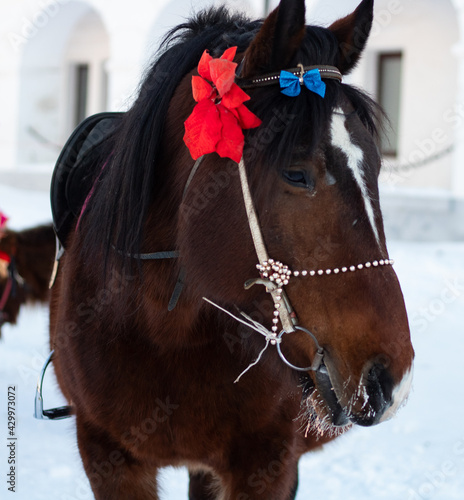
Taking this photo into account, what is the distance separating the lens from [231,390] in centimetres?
181

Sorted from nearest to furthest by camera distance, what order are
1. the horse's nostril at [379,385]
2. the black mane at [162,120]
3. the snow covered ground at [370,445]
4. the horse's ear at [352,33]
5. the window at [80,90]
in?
the horse's nostril at [379,385], the black mane at [162,120], the horse's ear at [352,33], the snow covered ground at [370,445], the window at [80,90]

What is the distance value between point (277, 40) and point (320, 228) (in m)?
0.44

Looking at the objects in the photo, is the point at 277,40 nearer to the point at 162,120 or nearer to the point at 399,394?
the point at 162,120

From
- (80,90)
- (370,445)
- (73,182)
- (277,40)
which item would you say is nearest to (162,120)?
(277,40)

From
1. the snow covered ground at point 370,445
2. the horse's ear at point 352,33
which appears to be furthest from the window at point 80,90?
the horse's ear at point 352,33

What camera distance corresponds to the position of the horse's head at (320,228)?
1.30m

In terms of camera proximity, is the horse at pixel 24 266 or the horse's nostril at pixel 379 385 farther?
the horse at pixel 24 266

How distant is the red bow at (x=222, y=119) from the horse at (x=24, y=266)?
133 inches

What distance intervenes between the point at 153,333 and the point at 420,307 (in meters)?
5.20

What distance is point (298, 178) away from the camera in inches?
53.7

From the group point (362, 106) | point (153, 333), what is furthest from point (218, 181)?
point (153, 333)

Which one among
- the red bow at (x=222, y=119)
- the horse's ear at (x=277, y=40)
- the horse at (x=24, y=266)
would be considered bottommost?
the horse at (x=24, y=266)

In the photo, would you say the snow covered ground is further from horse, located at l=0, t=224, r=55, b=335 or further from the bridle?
the bridle

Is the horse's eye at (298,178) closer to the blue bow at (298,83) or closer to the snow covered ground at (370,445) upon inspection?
the blue bow at (298,83)
